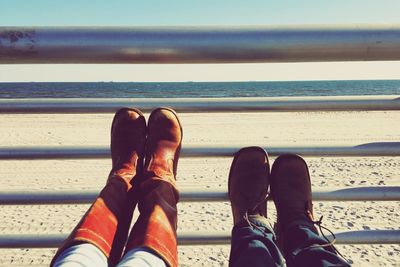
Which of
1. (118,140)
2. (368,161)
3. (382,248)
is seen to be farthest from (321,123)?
(118,140)

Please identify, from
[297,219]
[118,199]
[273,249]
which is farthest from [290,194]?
[118,199]

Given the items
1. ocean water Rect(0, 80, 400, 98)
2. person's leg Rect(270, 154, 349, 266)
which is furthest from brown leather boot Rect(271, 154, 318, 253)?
ocean water Rect(0, 80, 400, 98)

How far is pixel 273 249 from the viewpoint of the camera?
1.18 m

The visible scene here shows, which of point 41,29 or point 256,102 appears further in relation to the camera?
point 256,102

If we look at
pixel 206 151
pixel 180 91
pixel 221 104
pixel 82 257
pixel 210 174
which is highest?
pixel 180 91

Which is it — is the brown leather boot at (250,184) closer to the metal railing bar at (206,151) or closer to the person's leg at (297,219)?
the person's leg at (297,219)

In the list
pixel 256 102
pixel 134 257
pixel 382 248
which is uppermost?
pixel 256 102

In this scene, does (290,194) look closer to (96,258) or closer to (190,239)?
(190,239)

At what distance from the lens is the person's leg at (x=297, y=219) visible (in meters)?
1.10

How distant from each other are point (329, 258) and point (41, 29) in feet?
3.24

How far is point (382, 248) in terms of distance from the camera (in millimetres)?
4113

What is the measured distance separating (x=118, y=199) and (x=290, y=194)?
701 mm

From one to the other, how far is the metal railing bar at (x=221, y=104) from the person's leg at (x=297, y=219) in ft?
1.39

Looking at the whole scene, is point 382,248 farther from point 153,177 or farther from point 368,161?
point 368,161
